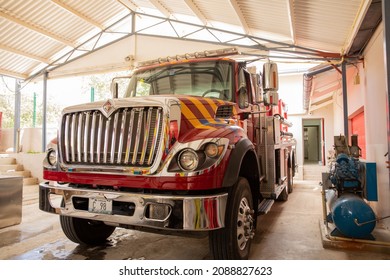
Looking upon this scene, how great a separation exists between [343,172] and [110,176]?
278cm

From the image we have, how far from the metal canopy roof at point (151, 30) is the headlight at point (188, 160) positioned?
3640 millimetres

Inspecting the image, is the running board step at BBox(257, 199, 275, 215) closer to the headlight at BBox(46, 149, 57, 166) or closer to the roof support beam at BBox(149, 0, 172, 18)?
the headlight at BBox(46, 149, 57, 166)

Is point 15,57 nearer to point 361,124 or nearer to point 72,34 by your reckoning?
point 72,34

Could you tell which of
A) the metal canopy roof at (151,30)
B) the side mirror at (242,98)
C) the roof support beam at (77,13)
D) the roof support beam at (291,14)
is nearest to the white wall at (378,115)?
the metal canopy roof at (151,30)

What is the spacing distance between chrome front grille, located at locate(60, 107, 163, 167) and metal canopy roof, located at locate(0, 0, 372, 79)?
3.71 meters

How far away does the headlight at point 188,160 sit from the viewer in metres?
1.95

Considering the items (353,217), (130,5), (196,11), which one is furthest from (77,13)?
(353,217)

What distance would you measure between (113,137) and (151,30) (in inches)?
291

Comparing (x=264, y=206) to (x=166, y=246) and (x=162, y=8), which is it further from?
(x=162, y=8)

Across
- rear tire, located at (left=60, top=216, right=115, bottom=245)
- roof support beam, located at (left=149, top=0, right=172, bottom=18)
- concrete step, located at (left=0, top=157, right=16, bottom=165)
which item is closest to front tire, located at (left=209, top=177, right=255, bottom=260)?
rear tire, located at (left=60, top=216, right=115, bottom=245)

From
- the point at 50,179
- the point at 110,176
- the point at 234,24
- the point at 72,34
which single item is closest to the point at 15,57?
the point at 72,34

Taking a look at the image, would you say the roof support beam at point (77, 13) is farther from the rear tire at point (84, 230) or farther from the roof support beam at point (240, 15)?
the rear tire at point (84, 230)

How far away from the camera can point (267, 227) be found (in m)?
3.72

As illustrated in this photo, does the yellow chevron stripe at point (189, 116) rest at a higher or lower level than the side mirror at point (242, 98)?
lower
